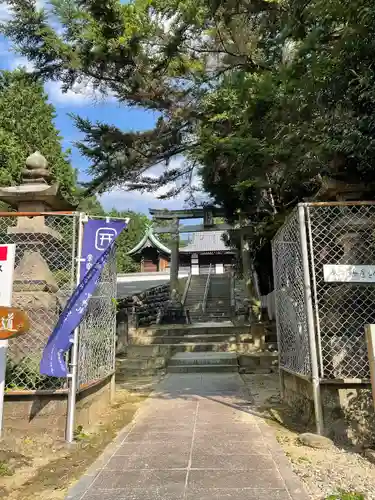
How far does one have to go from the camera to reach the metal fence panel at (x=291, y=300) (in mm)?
4535

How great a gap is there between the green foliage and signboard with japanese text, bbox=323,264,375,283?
14551mm

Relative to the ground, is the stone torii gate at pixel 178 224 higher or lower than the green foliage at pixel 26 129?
lower

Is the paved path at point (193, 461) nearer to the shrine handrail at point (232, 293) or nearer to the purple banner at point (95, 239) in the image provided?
the purple banner at point (95, 239)

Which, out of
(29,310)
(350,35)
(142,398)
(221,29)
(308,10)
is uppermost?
(221,29)

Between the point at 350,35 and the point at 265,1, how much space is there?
7.85 ft

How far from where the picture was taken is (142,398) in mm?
6355

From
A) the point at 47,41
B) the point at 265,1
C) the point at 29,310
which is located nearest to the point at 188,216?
the point at 47,41

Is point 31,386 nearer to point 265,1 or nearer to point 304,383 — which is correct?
point 304,383

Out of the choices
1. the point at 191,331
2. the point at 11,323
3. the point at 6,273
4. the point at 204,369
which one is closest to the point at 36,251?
the point at 6,273

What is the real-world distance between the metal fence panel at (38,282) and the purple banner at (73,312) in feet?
0.83

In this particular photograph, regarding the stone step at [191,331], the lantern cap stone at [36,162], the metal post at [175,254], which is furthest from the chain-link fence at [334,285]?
the metal post at [175,254]

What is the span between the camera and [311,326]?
4172 mm

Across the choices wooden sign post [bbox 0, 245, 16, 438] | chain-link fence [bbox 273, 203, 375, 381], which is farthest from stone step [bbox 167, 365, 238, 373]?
wooden sign post [bbox 0, 245, 16, 438]

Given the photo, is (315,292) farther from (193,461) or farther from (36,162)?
(36,162)
